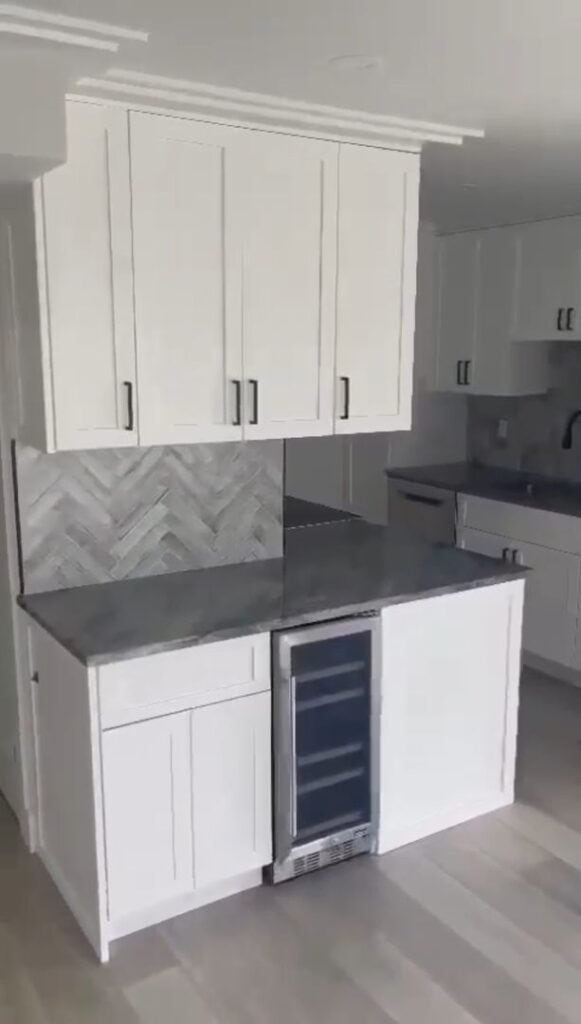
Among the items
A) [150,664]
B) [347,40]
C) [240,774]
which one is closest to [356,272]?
[347,40]

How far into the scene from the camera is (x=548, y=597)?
14.8 feet

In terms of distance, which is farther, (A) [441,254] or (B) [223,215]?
(A) [441,254]

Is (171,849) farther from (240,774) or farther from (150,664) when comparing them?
(150,664)

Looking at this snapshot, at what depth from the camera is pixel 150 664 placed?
2.41 meters

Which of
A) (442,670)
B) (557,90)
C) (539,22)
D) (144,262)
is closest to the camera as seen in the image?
(539,22)

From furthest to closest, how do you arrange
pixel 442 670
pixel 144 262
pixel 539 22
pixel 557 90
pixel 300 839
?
pixel 442 670, pixel 300 839, pixel 144 262, pixel 557 90, pixel 539 22

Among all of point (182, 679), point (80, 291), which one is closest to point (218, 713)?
point (182, 679)

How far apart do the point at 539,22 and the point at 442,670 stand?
1.97 m

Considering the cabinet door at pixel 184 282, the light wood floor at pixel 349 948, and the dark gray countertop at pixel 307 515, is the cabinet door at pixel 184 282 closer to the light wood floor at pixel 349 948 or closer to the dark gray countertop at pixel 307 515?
the dark gray countertop at pixel 307 515

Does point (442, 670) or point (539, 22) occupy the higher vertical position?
point (539, 22)

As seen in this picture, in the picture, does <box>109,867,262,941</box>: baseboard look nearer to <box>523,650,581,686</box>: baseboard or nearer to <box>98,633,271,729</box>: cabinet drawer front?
<box>98,633,271,729</box>: cabinet drawer front

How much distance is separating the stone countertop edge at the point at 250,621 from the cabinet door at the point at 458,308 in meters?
2.25

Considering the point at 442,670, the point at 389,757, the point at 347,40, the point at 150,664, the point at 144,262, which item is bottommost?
the point at 389,757

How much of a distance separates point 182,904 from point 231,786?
1.34 feet
